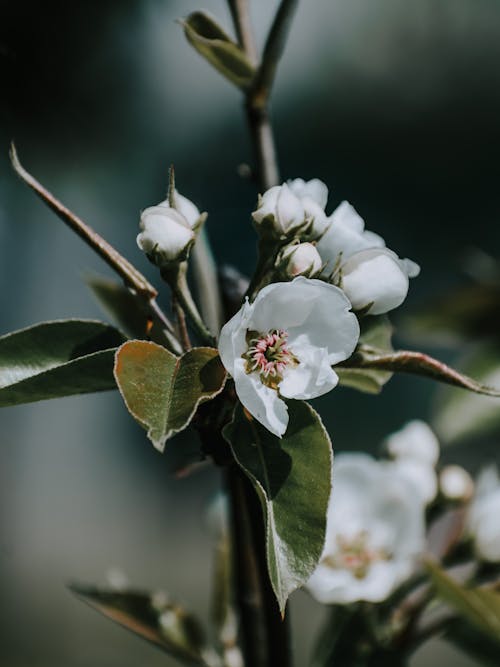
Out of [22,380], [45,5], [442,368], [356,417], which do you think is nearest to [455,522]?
[442,368]

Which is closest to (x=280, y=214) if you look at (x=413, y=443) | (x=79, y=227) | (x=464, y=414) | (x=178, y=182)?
(x=79, y=227)

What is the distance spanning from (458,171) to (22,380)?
10.8 meters

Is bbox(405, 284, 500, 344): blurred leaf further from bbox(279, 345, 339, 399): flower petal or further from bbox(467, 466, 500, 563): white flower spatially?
bbox(279, 345, 339, 399): flower petal

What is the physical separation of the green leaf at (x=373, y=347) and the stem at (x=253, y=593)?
0.41 feet

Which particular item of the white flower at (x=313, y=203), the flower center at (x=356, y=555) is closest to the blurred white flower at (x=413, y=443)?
the flower center at (x=356, y=555)

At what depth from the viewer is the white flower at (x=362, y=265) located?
2.20 feet

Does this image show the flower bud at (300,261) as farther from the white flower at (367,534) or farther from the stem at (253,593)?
the white flower at (367,534)

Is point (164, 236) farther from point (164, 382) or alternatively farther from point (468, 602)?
point (468, 602)

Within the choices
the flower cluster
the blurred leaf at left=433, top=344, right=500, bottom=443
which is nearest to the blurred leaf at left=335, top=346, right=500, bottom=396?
the flower cluster

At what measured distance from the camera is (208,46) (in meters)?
0.80

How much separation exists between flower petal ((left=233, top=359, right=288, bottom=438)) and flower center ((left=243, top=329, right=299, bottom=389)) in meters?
0.04

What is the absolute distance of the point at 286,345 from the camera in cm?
72

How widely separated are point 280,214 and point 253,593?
1.15 feet

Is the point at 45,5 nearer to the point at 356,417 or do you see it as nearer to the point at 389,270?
the point at 389,270
